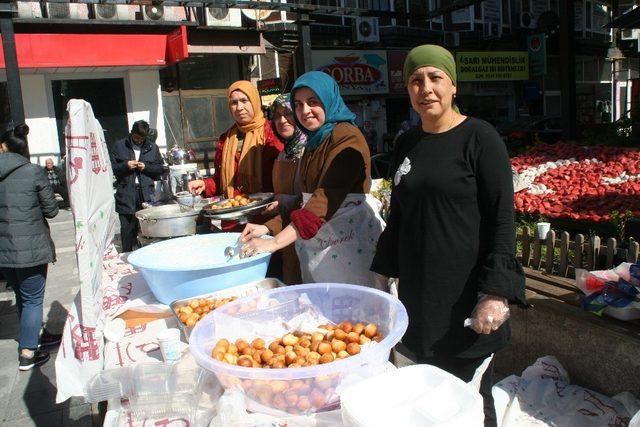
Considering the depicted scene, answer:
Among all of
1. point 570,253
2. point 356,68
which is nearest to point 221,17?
point 356,68

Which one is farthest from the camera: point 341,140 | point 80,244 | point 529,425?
point 529,425

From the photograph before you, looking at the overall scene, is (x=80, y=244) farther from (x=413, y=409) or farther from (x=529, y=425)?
(x=529, y=425)

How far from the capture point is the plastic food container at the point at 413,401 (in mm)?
1146

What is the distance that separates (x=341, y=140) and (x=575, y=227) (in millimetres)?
3551

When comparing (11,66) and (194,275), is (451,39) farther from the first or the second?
(194,275)

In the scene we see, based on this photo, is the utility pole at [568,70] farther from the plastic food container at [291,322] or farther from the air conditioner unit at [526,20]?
the air conditioner unit at [526,20]

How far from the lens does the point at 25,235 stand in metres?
4.01

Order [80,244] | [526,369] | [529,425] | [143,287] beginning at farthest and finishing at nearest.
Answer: [526,369] → [529,425] → [143,287] → [80,244]

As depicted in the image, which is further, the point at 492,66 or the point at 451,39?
the point at 451,39

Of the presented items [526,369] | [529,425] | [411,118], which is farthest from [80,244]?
[411,118]

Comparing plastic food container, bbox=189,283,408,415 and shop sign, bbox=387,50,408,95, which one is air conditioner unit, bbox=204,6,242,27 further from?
plastic food container, bbox=189,283,408,415

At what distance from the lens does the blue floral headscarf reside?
96.7 inches

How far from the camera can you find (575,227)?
199 inches

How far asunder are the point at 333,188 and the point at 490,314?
2.85ft
